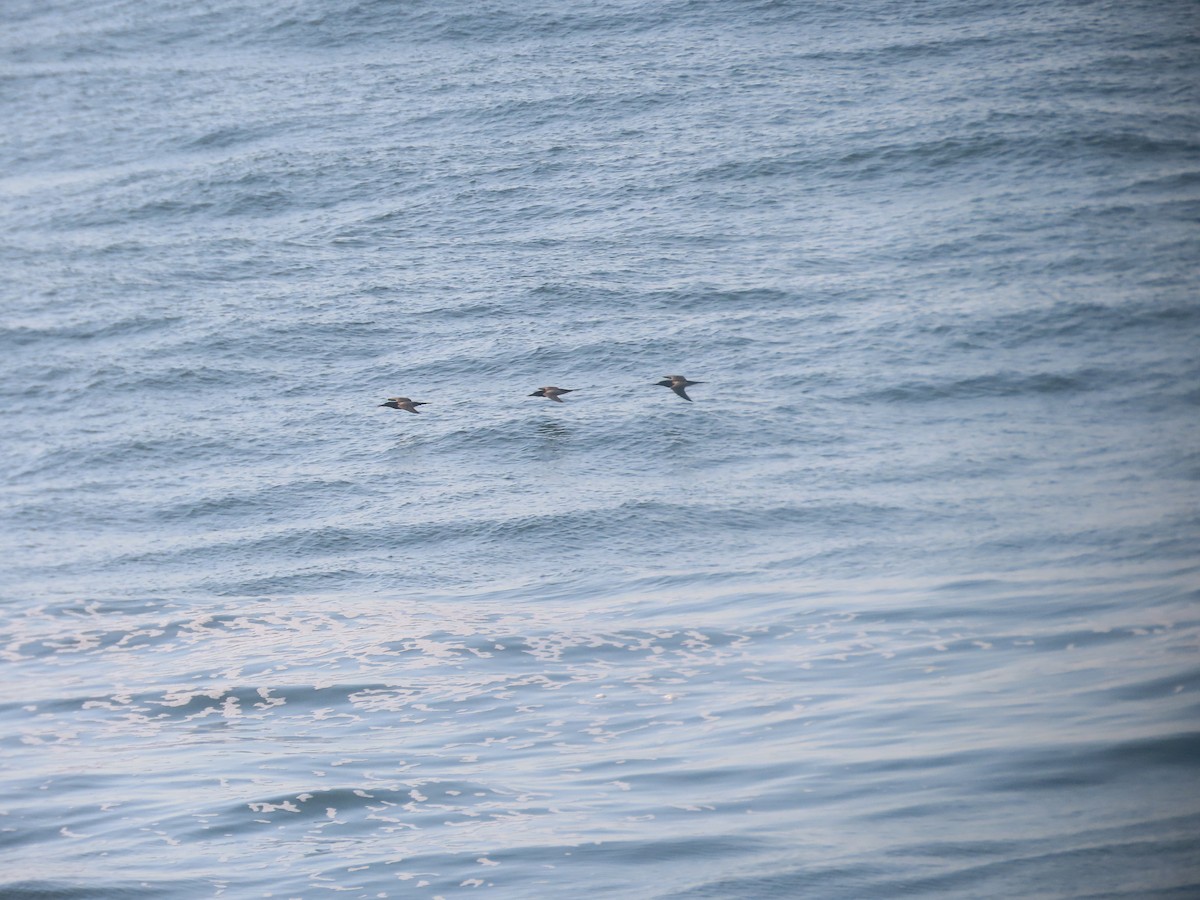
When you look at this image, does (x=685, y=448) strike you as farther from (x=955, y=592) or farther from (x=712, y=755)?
(x=712, y=755)

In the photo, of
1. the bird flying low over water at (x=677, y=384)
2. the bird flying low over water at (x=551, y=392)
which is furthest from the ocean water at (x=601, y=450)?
the bird flying low over water at (x=551, y=392)

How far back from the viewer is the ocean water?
13.9 metres

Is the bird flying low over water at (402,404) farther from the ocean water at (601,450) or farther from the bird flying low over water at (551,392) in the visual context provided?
the bird flying low over water at (551,392)

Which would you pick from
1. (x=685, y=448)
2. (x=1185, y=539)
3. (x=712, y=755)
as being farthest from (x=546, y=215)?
(x=712, y=755)

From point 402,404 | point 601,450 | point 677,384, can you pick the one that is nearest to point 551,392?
point 601,450

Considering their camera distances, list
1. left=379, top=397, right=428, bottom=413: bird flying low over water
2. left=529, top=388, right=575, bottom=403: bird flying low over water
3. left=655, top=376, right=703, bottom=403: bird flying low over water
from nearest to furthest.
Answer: left=655, top=376, right=703, bottom=403: bird flying low over water < left=529, top=388, right=575, bottom=403: bird flying low over water < left=379, top=397, right=428, bottom=413: bird flying low over water

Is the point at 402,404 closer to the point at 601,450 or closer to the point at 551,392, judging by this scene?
the point at 551,392

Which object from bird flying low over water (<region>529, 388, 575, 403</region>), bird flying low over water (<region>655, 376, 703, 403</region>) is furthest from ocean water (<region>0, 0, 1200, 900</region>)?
bird flying low over water (<region>529, 388, 575, 403</region>)

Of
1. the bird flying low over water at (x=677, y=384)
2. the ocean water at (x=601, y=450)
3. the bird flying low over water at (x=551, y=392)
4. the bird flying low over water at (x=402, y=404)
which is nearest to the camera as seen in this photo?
the ocean water at (x=601, y=450)

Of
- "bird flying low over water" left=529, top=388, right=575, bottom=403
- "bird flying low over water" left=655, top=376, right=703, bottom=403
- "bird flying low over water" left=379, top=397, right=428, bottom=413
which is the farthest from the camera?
"bird flying low over water" left=379, top=397, right=428, bottom=413

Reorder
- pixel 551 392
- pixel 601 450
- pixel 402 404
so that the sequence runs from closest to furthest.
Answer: pixel 601 450, pixel 551 392, pixel 402 404

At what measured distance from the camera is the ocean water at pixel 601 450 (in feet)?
45.6

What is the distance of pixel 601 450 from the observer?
968 inches

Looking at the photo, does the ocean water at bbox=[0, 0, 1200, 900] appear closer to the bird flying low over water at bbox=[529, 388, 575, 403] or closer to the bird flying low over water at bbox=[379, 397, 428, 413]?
the bird flying low over water at bbox=[379, 397, 428, 413]
